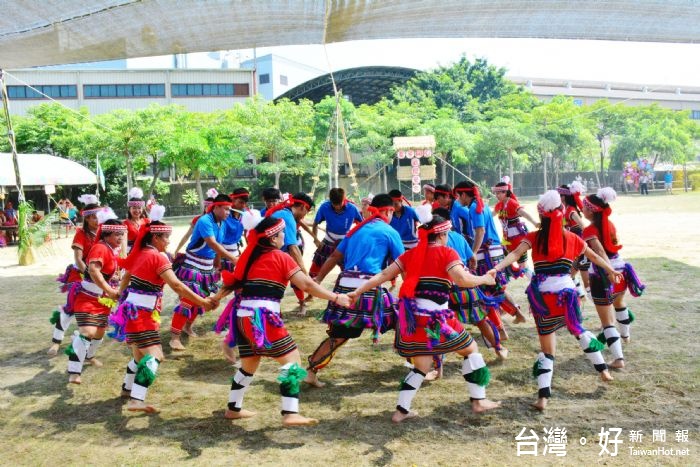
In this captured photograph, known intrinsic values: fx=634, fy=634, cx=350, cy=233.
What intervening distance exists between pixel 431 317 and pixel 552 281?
1.24 metres

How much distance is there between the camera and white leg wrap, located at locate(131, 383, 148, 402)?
5184 mm

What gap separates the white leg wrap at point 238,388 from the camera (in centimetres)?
493

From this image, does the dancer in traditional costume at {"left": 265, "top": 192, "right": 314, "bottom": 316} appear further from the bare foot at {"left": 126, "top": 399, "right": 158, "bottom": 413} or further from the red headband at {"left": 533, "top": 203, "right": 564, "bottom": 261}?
the red headband at {"left": 533, "top": 203, "right": 564, "bottom": 261}

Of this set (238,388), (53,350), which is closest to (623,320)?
(238,388)

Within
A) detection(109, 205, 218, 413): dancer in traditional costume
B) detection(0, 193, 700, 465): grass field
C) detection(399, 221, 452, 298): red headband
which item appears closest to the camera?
detection(0, 193, 700, 465): grass field

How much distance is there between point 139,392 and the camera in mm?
5188

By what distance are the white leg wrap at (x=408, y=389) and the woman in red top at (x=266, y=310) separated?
680mm

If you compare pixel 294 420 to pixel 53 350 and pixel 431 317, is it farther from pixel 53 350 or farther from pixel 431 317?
pixel 53 350

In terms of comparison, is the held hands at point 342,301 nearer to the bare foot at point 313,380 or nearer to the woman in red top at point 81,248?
the bare foot at point 313,380

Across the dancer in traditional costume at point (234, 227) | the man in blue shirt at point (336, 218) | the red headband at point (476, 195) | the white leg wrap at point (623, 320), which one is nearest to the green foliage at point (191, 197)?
the dancer in traditional costume at point (234, 227)

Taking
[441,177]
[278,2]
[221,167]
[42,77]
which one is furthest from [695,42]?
[42,77]

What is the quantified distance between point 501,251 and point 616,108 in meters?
42.3

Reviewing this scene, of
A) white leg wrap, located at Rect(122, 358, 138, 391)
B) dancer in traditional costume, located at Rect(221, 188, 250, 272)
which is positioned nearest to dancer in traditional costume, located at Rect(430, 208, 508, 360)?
white leg wrap, located at Rect(122, 358, 138, 391)

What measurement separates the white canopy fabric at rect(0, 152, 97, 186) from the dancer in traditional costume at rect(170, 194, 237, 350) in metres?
15.5
